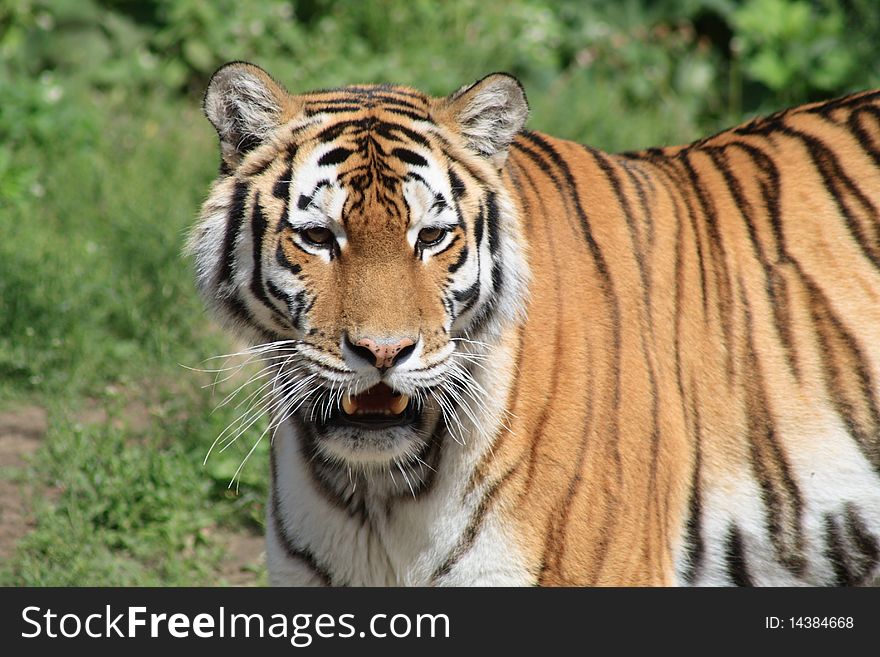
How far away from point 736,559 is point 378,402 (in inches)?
36.4

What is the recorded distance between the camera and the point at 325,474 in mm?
2617

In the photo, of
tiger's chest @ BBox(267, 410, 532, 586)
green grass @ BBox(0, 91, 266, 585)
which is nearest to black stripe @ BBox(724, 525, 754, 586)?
tiger's chest @ BBox(267, 410, 532, 586)

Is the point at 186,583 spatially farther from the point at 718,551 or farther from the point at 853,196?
the point at 853,196

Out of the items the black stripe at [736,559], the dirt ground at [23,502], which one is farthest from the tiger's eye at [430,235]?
the dirt ground at [23,502]

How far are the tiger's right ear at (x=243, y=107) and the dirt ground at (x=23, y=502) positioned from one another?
1.50 m

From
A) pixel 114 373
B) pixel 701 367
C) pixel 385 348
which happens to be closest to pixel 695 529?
pixel 701 367

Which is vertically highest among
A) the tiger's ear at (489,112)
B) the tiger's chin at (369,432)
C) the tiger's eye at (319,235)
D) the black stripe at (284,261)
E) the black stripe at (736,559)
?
the tiger's ear at (489,112)

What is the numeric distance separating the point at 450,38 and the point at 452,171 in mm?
3837

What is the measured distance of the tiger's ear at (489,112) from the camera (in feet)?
8.07

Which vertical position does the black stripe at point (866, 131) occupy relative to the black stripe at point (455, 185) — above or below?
above

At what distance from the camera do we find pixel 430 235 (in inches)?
92.8

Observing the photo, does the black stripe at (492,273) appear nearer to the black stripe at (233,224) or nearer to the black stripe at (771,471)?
the black stripe at (233,224)
